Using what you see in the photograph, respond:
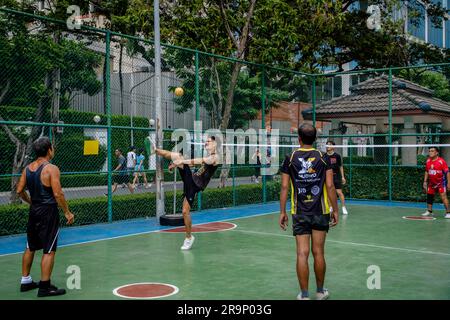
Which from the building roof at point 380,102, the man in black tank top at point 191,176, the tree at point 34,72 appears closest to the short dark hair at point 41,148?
the man in black tank top at point 191,176

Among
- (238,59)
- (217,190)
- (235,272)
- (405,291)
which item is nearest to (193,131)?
(217,190)

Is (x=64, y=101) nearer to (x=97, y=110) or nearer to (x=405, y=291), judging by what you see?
(x=97, y=110)

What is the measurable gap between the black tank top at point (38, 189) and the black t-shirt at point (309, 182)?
10.5 feet

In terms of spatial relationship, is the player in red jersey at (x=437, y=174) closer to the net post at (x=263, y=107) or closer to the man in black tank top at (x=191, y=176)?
the net post at (x=263, y=107)

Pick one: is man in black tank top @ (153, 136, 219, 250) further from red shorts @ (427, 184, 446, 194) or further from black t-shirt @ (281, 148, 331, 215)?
red shorts @ (427, 184, 446, 194)

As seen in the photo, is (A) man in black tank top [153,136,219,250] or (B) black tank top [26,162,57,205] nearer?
(B) black tank top [26,162,57,205]

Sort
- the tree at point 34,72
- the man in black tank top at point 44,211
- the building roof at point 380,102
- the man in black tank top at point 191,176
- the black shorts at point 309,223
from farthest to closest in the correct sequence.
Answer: the building roof at point 380,102 → the tree at point 34,72 → the man in black tank top at point 191,176 → the man in black tank top at point 44,211 → the black shorts at point 309,223

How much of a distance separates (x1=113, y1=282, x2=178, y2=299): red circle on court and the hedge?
6.00m

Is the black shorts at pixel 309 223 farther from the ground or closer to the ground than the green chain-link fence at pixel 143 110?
closer to the ground

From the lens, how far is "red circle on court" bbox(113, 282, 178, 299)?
6.71m

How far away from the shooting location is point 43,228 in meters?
6.62

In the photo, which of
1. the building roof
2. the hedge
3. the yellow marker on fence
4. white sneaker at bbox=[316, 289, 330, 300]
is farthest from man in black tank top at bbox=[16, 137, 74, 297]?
the building roof

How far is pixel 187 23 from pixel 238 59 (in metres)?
2.28

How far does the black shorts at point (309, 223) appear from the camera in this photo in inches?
238
